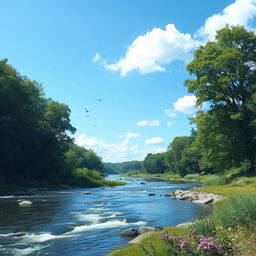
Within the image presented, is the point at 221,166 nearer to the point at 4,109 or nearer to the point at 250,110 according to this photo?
the point at 250,110

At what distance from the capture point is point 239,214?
444 inches

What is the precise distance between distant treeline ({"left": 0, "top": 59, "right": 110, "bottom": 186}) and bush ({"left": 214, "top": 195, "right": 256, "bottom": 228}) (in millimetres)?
48581

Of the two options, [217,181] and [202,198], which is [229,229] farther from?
[217,181]

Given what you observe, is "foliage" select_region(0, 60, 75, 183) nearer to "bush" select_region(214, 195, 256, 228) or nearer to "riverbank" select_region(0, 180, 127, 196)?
"riverbank" select_region(0, 180, 127, 196)

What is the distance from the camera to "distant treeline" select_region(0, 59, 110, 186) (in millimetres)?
57375

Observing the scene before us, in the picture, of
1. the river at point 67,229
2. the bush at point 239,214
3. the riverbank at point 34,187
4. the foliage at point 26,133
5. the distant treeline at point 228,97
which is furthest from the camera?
the foliage at point 26,133

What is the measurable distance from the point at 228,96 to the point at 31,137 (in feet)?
126

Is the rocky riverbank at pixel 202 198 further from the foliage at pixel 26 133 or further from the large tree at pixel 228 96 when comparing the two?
the foliage at pixel 26 133

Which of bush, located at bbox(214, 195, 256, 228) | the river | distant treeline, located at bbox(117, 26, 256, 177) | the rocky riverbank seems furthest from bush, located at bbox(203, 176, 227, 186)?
bush, located at bbox(214, 195, 256, 228)

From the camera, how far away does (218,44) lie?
46688 mm

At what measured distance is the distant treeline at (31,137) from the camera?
57.4 m

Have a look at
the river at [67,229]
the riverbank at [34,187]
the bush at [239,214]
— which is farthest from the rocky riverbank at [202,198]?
the riverbank at [34,187]

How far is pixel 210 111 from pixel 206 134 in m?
3.18

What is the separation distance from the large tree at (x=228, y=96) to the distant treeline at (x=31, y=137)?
106 feet
